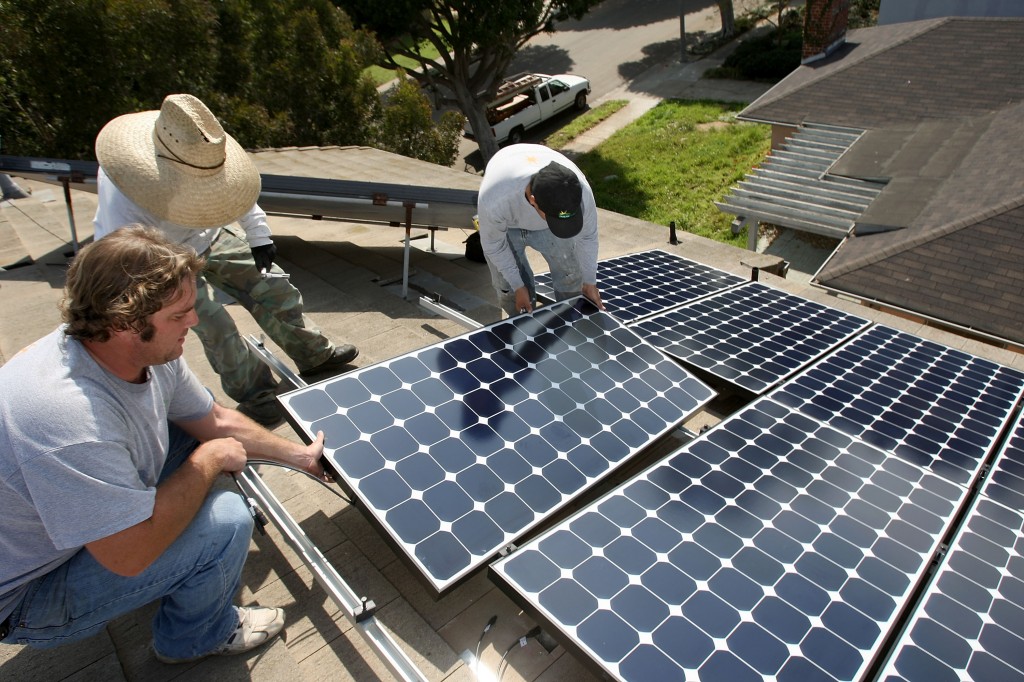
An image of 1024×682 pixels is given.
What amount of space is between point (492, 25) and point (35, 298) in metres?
17.1

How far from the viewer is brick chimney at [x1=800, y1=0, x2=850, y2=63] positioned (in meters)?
22.7

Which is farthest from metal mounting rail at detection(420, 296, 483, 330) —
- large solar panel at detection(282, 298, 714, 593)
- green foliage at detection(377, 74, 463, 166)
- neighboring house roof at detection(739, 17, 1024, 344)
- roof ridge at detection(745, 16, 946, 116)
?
roof ridge at detection(745, 16, 946, 116)

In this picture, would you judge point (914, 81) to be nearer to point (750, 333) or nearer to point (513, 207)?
point (750, 333)

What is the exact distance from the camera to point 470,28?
69.8 feet

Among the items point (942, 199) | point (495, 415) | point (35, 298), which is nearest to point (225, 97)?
point (35, 298)

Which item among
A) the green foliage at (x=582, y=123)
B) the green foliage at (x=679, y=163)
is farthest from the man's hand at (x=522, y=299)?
the green foliage at (x=582, y=123)

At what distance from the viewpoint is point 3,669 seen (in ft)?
11.3

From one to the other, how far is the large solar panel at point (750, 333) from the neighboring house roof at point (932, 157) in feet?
16.0

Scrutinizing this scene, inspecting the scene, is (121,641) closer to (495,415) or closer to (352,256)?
(495,415)

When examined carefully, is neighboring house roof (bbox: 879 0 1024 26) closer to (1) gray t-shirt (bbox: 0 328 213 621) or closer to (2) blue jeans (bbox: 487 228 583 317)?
(2) blue jeans (bbox: 487 228 583 317)

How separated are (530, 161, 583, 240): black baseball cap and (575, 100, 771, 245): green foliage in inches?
602

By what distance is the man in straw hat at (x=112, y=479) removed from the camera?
264 cm

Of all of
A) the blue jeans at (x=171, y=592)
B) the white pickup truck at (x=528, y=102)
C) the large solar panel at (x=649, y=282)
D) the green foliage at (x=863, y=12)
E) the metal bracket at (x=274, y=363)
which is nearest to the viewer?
the blue jeans at (x=171, y=592)

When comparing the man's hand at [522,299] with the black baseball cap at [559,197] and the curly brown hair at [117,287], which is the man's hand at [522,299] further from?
the curly brown hair at [117,287]
